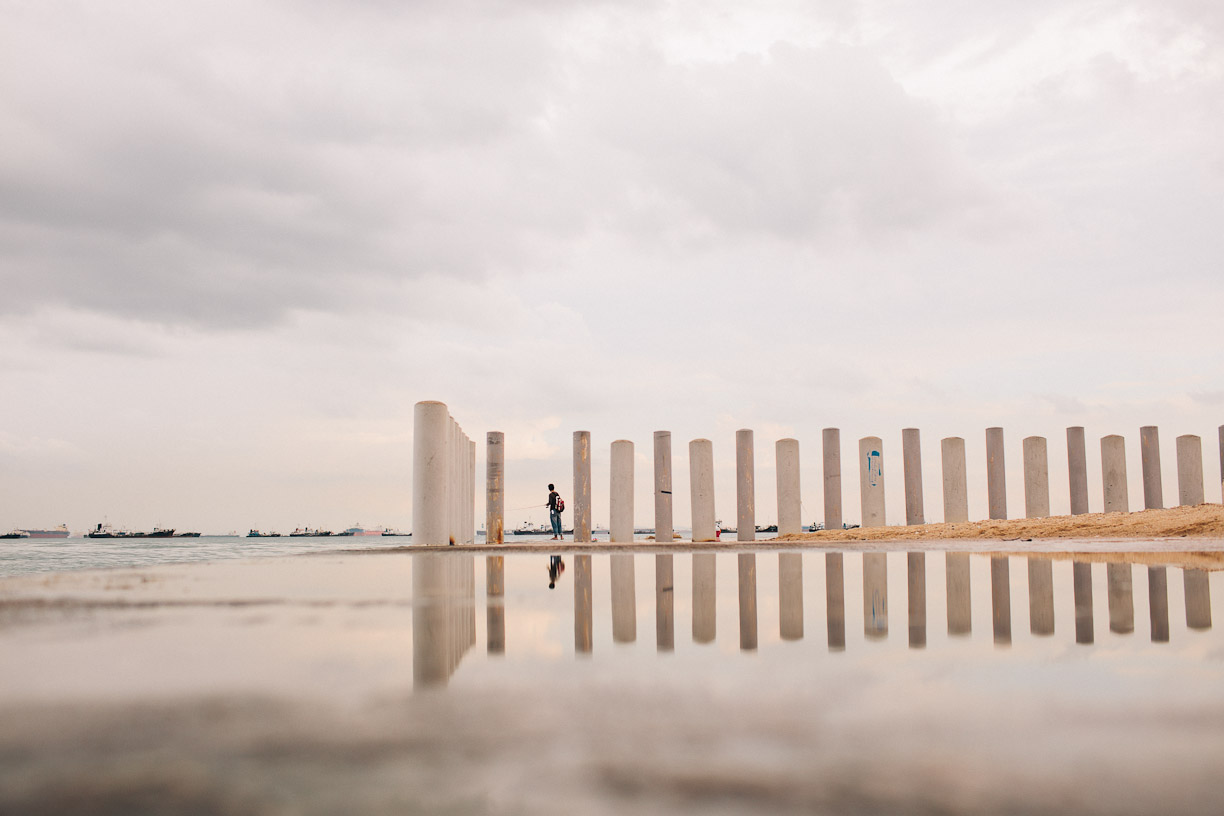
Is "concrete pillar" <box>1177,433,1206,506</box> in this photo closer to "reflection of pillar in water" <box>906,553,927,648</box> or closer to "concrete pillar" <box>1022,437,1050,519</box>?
"concrete pillar" <box>1022,437,1050,519</box>

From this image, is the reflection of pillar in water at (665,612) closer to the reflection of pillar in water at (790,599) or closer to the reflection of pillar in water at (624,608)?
the reflection of pillar in water at (624,608)

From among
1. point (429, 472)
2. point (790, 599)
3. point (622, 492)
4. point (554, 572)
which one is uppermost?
point (429, 472)

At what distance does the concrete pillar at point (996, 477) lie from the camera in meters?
17.2

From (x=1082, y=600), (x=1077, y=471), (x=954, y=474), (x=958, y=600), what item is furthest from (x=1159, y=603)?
(x=1077, y=471)

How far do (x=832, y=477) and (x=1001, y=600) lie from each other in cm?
1230

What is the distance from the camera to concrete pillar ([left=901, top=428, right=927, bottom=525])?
17.0m

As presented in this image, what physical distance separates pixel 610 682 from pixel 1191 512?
13.9 m

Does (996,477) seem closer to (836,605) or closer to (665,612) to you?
(836,605)

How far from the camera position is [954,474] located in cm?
1694

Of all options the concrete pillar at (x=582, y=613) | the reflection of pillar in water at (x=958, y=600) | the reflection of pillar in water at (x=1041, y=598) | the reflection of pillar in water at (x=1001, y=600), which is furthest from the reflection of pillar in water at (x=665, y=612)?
the reflection of pillar in water at (x=1041, y=598)

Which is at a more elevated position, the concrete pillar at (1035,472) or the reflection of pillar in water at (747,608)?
the concrete pillar at (1035,472)

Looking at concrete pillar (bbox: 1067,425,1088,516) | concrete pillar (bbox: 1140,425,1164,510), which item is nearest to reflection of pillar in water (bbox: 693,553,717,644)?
concrete pillar (bbox: 1067,425,1088,516)

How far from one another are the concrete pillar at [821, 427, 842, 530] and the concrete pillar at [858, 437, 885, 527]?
1.54ft

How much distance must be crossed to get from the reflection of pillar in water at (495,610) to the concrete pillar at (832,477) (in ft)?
33.8
